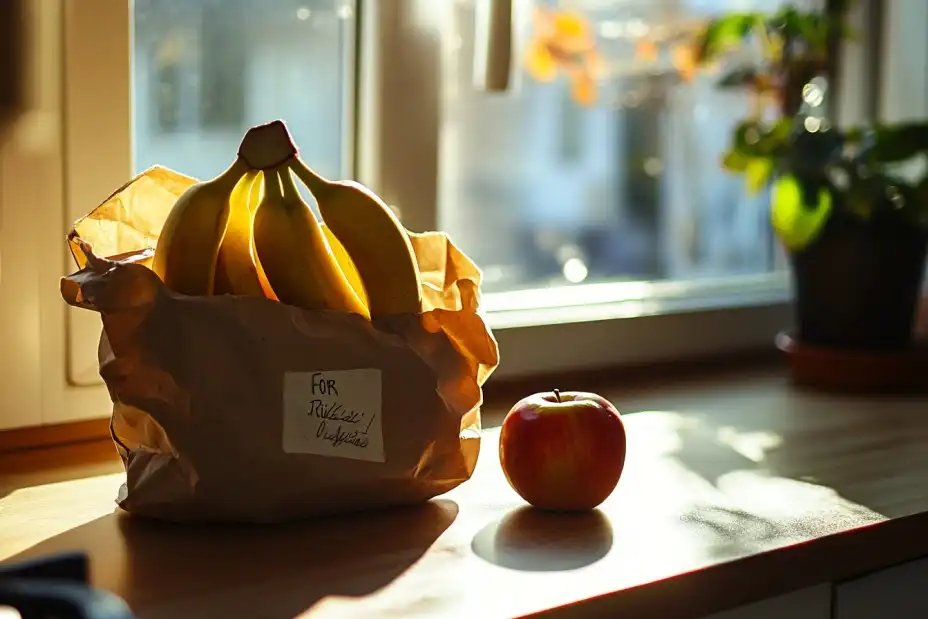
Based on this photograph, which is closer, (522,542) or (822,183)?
(522,542)

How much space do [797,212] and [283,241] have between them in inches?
32.0

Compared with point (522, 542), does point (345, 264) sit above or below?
above

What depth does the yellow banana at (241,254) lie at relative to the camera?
83cm

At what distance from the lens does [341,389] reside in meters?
0.80

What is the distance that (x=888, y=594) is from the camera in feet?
2.88

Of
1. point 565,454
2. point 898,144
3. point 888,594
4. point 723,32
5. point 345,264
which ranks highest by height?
point 723,32

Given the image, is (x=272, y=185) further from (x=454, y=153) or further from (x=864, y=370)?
(x=864, y=370)

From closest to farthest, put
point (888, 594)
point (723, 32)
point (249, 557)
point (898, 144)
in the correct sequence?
point (249, 557) → point (888, 594) → point (898, 144) → point (723, 32)

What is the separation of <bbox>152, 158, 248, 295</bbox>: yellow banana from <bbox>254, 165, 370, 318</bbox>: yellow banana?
0.03m

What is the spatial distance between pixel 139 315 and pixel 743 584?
45 centimetres

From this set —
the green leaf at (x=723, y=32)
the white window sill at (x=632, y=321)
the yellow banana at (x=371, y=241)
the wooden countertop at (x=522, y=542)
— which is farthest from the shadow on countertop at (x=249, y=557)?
the green leaf at (x=723, y=32)

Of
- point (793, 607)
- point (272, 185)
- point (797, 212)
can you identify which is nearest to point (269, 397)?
point (272, 185)

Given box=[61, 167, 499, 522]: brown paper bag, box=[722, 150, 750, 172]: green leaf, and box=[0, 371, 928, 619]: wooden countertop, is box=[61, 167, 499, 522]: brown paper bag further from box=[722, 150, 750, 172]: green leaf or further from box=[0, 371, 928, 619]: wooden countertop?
box=[722, 150, 750, 172]: green leaf

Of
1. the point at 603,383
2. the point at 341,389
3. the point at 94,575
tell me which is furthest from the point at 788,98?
the point at 94,575
